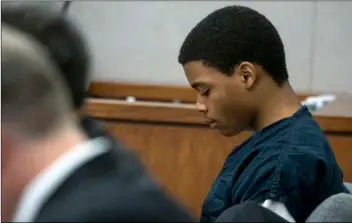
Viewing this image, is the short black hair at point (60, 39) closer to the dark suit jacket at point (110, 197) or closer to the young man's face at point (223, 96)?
the dark suit jacket at point (110, 197)

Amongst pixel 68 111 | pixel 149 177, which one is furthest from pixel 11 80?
pixel 149 177

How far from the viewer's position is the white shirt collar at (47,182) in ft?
1.98

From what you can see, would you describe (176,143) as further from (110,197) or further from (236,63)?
(110,197)

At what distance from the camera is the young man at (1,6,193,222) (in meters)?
0.60

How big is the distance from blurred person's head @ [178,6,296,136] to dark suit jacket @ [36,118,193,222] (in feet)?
1.88

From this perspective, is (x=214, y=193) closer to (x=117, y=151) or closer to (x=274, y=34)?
(x=274, y=34)

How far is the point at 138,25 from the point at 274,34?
1.37 m

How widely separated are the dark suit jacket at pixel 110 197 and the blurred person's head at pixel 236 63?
1.88ft

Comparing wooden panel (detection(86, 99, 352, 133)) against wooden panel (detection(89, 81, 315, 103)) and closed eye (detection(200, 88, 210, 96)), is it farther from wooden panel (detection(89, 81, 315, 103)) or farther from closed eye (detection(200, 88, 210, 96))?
closed eye (detection(200, 88, 210, 96))

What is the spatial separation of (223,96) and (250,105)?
6cm

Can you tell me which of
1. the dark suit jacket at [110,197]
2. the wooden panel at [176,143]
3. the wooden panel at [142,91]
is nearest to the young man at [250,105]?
the dark suit jacket at [110,197]

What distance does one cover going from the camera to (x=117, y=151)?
66 cm

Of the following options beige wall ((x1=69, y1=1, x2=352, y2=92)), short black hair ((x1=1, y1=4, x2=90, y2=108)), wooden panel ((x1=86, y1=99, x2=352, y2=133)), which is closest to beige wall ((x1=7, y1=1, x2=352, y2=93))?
beige wall ((x1=69, y1=1, x2=352, y2=92))

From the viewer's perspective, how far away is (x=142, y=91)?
94.3 inches
